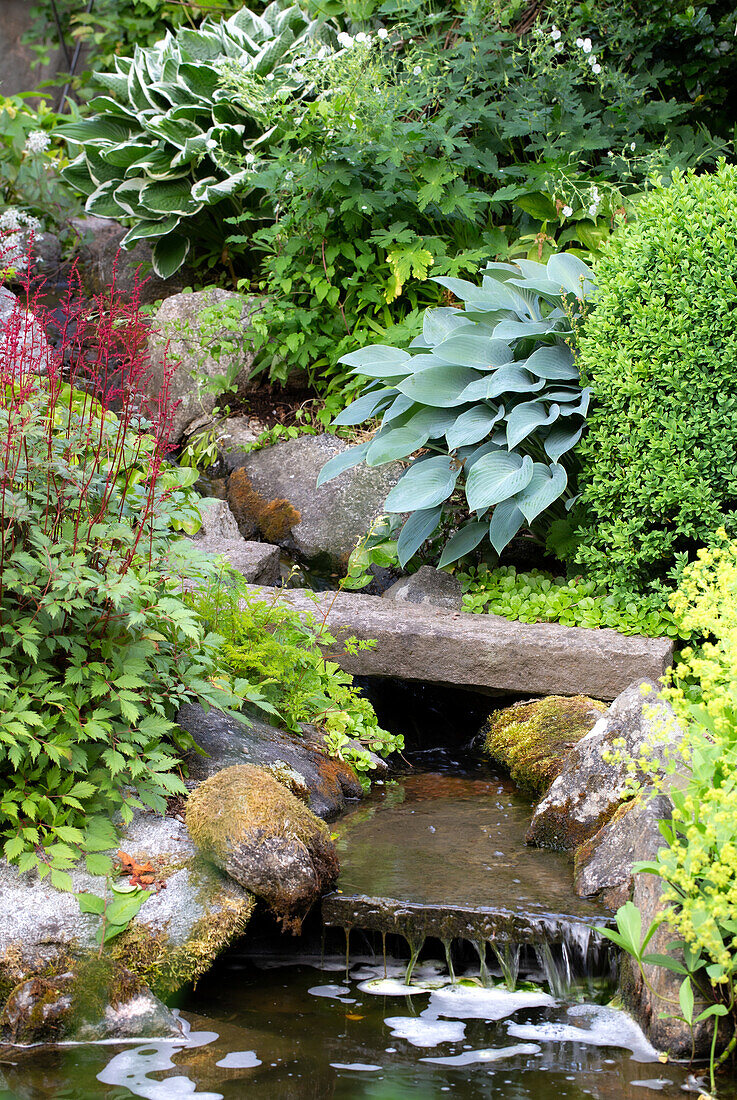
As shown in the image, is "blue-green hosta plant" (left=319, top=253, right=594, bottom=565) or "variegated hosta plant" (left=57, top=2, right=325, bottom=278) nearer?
"blue-green hosta plant" (left=319, top=253, right=594, bottom=565)

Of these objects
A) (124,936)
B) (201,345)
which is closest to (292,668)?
(124,936)

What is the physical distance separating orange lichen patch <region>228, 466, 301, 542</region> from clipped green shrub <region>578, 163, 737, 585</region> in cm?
182

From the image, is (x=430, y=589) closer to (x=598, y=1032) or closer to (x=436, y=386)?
(x=436, y=386)

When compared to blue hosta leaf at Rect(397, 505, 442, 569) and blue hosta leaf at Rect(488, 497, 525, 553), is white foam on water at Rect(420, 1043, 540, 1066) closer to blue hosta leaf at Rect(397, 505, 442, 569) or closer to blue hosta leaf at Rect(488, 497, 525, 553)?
blue hosta leaf at Rect(488, 497, 525, 553)

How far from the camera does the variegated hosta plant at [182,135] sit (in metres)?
6.71

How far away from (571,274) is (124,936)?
352 centimetres

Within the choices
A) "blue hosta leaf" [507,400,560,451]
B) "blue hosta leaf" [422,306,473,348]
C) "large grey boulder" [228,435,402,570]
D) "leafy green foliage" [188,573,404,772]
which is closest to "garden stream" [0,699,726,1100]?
"leafy green foliage" [188,573,404,772]

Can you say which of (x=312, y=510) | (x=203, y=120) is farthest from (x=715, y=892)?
(x=203, y=120)

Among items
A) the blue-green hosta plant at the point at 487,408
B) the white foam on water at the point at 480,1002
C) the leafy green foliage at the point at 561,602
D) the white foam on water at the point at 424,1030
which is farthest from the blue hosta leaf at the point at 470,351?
the white foam on water at the point at 424,1030

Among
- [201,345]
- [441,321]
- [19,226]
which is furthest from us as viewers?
[19,226]

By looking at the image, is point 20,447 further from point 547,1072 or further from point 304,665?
point 547,1072

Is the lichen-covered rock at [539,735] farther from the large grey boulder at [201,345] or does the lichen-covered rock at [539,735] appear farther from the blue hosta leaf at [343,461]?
the large grey boulder at [201,345]

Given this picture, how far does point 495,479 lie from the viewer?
169 inches

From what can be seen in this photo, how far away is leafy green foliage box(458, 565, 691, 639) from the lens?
4.26 m
